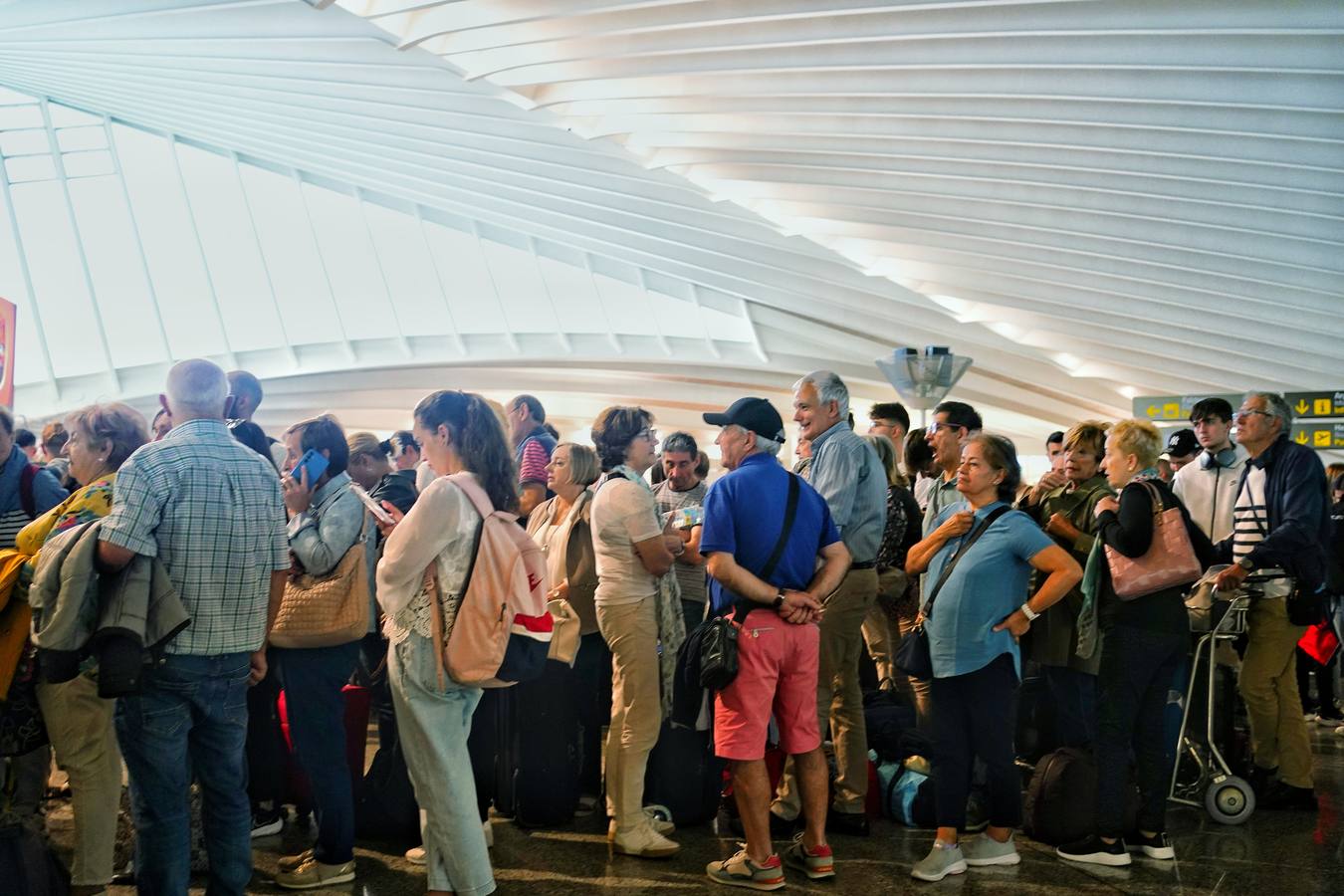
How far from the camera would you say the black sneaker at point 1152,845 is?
5.04m

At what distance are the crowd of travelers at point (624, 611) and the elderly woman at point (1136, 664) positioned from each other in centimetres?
1

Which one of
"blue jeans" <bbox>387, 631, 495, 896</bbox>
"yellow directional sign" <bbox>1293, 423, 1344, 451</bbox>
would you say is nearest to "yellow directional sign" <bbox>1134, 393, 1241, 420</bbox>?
Answer: "yellow directional sign" <bbox>1293, 423, 1344, 451</bbox>

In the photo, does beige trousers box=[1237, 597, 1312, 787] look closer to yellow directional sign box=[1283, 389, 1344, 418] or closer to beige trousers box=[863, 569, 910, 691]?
beige trousers box=[863, 569, 910, 691]

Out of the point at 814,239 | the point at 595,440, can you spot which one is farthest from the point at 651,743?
the point at 814,239

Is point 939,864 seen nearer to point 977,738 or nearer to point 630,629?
point 977,738

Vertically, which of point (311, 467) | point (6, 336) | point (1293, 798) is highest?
point (6, 336)

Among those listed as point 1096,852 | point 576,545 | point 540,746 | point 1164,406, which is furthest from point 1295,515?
point 1164,406

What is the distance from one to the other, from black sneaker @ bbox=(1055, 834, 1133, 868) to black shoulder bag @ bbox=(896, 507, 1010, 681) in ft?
3.12

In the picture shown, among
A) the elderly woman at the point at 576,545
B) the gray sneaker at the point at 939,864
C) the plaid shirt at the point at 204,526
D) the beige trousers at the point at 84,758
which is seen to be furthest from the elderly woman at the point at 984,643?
the beige trousers at the point at 84,758

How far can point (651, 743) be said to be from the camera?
16.8 ft

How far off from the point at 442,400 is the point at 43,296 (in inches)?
864

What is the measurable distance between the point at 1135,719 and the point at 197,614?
148 inches

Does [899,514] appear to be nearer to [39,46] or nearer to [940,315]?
[940,315]

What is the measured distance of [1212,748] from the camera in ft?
18.5
